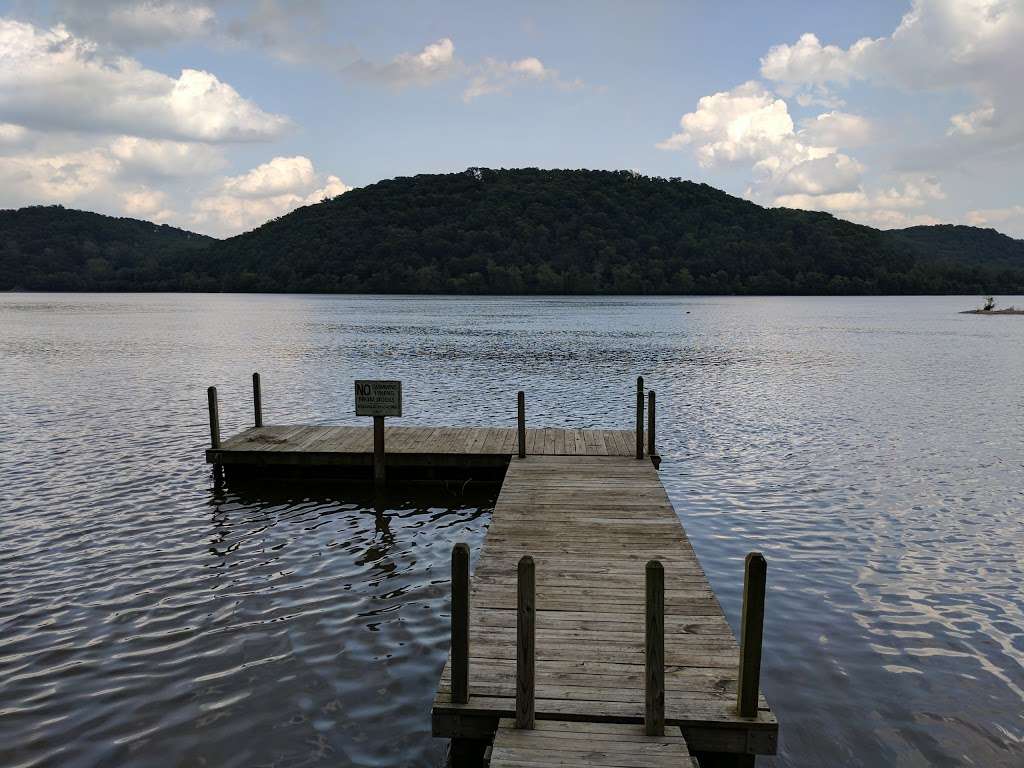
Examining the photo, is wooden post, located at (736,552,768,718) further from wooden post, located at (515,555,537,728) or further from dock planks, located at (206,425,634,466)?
dock planks, located at (206,425,634,466)

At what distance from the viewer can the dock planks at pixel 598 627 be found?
6426 millimetres

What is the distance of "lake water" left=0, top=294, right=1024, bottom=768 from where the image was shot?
318 inches

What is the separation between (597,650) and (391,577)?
554 centimetres

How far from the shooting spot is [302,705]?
843 centimetres

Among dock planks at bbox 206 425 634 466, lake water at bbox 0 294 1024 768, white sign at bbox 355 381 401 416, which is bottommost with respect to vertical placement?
lake water at bbox 0 294 1024 768

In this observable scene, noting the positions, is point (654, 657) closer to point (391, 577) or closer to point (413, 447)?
point (391, 577)

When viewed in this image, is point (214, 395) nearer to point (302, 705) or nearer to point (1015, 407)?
point (302, 705)

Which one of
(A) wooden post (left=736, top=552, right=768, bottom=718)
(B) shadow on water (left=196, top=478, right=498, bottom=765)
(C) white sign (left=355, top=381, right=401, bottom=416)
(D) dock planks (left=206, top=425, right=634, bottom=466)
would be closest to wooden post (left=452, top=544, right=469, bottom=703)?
(B) shadow on water (left=196, top=478, right=498, bottom=765)

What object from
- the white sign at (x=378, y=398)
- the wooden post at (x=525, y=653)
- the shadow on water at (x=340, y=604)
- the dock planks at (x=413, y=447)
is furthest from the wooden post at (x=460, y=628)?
the dock planks at (x=413, y=447)

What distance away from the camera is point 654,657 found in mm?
6098

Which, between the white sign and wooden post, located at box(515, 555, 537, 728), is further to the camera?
the white sign

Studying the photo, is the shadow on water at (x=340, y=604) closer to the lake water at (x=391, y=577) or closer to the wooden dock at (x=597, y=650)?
the lake water at (x=391, y=577)

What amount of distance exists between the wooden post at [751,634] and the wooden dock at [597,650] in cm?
1

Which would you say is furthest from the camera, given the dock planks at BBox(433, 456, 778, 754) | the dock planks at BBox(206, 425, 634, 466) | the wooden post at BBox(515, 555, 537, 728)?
the dock planks at BBox(206, 425, 634, 466)
